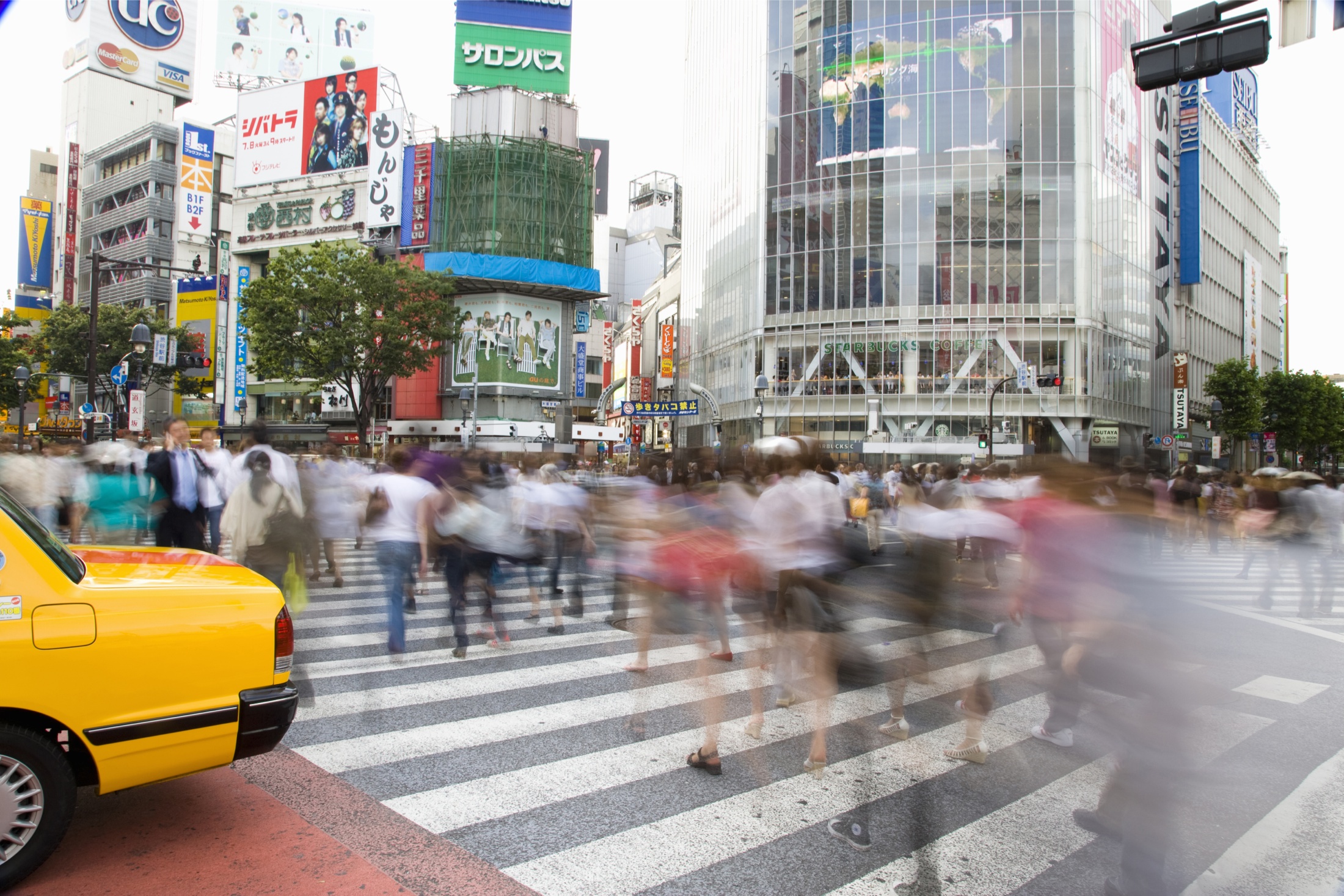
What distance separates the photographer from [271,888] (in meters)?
3.49

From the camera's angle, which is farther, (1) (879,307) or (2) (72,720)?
(1) (879,307)

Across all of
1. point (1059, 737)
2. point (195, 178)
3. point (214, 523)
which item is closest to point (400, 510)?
point (1059, 737)

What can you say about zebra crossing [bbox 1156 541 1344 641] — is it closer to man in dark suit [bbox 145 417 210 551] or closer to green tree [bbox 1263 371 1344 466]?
man in dark suit [bbox 145 417 210 551]

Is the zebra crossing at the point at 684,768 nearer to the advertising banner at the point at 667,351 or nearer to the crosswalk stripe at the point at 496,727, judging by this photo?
the crosswalk stripe at the point at 496,727

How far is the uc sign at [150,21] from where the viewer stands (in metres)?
75.0

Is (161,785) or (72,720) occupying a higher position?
(72,720)

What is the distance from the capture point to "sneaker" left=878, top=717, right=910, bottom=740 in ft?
17.6

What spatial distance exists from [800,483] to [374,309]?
122ft

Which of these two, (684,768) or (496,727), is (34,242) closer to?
(496,727)

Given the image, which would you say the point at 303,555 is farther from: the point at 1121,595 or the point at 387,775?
the point at 1121,595

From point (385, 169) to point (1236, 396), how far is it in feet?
186

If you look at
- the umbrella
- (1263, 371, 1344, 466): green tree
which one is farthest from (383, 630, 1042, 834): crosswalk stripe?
(1263, 371, 1344, 466): green tree

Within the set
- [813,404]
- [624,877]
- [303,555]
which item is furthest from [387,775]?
[813,404]

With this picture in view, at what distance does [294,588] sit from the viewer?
23.7 ft
